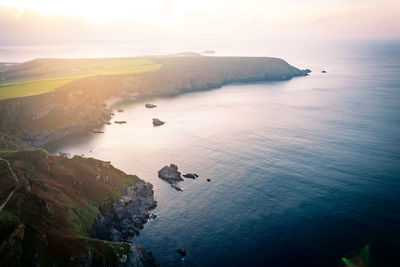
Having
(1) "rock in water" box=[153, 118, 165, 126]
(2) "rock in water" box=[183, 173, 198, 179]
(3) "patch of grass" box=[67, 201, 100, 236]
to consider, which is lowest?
(2) "rock in water" box=[183, 173, 198, 179]

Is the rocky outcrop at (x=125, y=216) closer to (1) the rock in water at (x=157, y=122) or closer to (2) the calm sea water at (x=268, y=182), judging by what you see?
(2) the calm sea water at (x=268, y=182)

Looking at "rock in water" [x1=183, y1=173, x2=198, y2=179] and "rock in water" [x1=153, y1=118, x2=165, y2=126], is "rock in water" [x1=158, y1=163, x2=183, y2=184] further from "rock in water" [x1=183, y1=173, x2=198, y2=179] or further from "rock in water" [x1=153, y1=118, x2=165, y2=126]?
"rock in water" [x1=153, y1=118, x2=165, y2=126]

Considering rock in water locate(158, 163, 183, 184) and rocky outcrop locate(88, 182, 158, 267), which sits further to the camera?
rock in water locate(158, 163, 183, 184)

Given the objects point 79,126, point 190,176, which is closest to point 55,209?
point 190,176

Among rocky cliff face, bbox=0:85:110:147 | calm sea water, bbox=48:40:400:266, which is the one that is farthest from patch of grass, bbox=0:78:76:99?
calm sea water, bbox=48:40:400:266

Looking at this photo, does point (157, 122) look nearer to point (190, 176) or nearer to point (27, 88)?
point (190, 176)

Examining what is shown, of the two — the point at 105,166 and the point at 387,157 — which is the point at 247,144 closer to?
the point at 387,157
